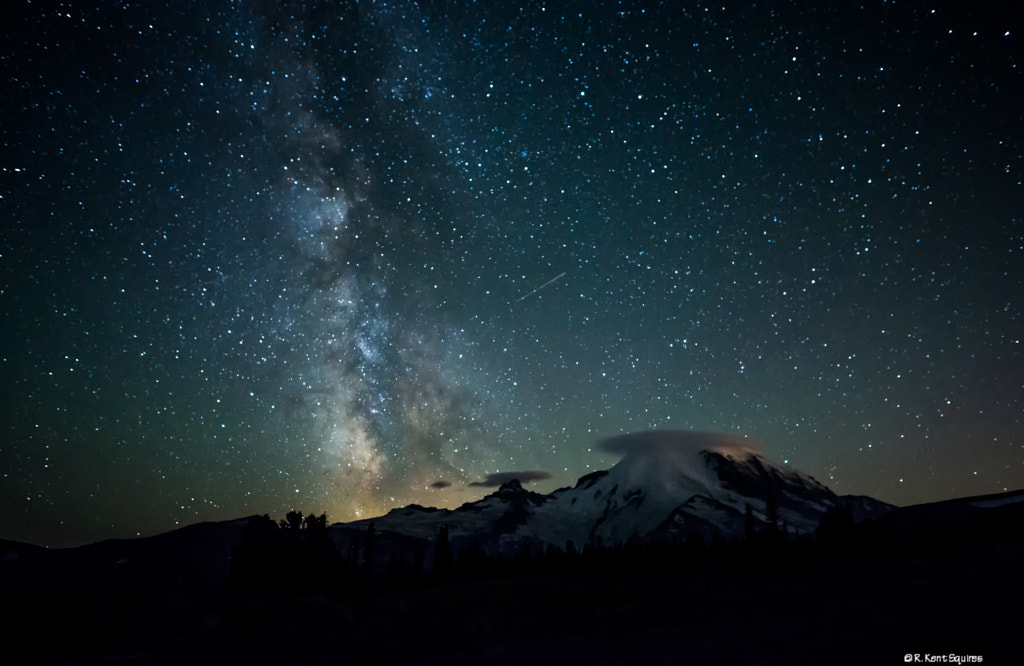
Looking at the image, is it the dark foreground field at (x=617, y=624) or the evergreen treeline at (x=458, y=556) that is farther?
the evergreen treeline at (x=458, y=556)

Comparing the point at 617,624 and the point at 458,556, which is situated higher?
the point at 617,624

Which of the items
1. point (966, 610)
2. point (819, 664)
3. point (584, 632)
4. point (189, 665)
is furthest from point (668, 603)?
point (189, 665)

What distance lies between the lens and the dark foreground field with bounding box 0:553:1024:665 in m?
11.8

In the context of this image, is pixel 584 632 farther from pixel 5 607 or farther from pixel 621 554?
pixel 621 554

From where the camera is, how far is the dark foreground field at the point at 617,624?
11781mm

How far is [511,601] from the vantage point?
90.5 ft

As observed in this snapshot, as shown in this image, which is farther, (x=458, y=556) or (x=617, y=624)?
(x=458, y=556)

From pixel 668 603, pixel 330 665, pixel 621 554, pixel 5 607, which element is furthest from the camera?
pixel 621 554

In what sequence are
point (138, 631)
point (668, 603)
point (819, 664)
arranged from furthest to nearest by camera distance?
point (138, 631)
point (668, 603)
point (819, 664)

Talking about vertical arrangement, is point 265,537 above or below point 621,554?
above

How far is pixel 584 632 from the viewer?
57.6 feet

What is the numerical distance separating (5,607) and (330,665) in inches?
2619

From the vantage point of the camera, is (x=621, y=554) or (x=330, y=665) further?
(x=621, y=554)

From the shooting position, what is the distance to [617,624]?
18562 millimetres
